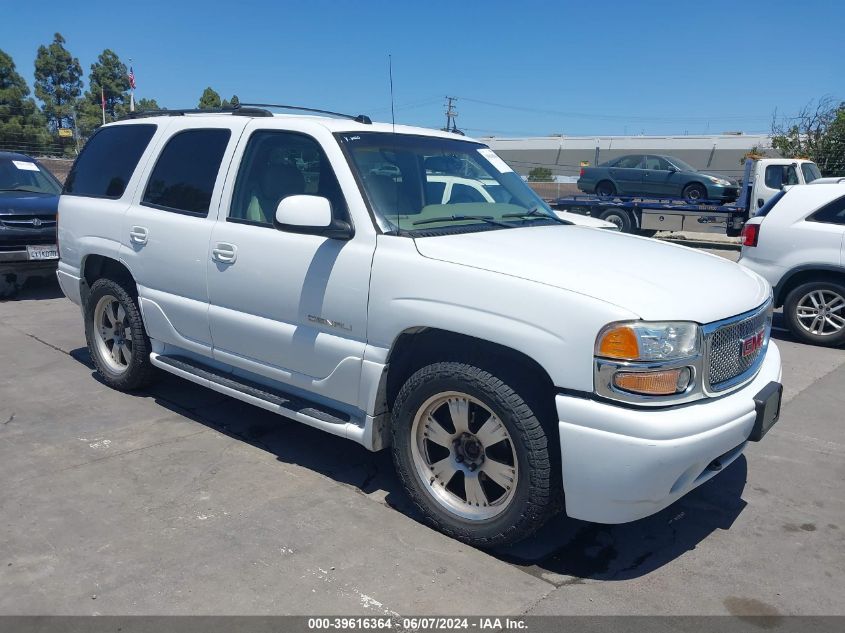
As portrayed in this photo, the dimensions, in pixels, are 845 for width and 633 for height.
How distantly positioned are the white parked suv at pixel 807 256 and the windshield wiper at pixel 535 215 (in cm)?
433

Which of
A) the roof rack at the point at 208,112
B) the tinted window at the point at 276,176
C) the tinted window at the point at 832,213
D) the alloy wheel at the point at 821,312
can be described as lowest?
the alloy wheel at the point at 821,312

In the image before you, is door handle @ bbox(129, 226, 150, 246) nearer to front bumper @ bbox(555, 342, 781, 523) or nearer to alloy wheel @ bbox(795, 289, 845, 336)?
front bumper @ bbox(555, 342, 781, 523)

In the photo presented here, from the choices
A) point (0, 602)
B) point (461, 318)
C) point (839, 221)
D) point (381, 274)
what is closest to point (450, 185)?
point (381, 274)

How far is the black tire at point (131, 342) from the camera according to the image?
516 cm

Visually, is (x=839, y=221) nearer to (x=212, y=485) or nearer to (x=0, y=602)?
(x=212, y=485)

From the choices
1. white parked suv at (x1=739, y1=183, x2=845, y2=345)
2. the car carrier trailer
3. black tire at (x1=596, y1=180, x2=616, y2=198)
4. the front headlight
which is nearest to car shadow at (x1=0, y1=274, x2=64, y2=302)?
the front headlight

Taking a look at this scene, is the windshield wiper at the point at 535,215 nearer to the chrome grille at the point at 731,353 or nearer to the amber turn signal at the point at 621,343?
the chrome grille at the point at 731,353

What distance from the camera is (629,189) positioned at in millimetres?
21359

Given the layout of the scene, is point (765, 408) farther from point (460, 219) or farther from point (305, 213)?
point (305, 213)

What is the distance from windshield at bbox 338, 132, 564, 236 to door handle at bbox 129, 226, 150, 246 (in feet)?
5.65

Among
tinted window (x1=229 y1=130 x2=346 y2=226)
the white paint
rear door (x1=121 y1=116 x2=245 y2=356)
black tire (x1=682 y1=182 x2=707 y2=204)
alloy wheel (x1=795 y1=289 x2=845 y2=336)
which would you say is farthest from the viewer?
black tire (x1=682 y1=182 x2=707 y2=204)

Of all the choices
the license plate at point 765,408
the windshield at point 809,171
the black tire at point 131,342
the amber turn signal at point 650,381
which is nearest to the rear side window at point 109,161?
the black tire at point 131,342

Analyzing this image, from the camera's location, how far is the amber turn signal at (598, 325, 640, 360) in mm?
2896

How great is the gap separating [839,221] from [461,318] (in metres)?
6.22
